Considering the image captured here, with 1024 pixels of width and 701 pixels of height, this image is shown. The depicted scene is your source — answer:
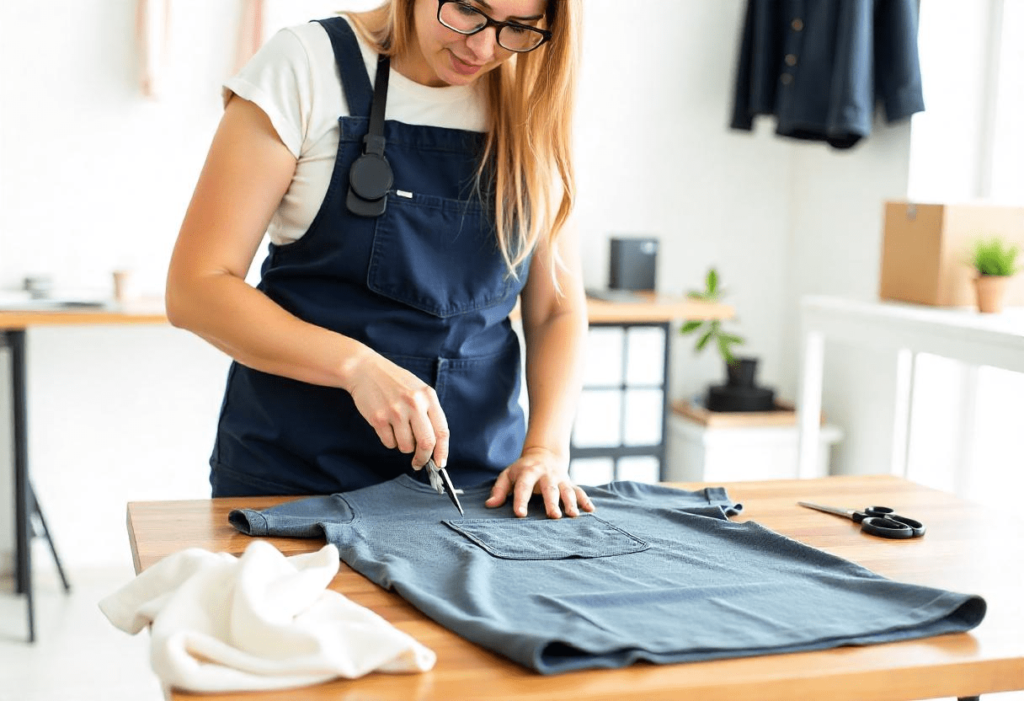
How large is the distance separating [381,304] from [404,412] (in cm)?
29

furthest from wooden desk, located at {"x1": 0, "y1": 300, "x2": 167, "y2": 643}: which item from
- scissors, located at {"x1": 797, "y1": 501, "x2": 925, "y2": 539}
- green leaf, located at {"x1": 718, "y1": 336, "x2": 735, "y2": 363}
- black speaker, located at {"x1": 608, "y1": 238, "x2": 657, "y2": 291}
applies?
scissors, located at {"x1": 797, "y1": 501, "x2": 925, "y2": 539}

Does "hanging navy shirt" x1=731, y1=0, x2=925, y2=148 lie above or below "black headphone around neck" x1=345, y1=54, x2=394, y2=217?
above

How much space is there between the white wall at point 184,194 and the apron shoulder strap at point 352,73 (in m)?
2.31

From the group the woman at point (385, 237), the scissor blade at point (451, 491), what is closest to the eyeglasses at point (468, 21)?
the woman at point (385, 237)

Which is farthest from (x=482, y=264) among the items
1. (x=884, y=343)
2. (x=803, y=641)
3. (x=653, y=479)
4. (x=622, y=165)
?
(x=622, y=165)

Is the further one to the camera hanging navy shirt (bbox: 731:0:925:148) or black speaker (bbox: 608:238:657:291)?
black speaker (bbox: 608:238:657:291)

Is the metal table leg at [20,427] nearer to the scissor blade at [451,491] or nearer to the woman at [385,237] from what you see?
the woman at [385,237]

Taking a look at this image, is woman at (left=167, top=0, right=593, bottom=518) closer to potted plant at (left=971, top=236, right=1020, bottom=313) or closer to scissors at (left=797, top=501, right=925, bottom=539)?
scissors at (left=797, top=501, right=925, bottom=539)

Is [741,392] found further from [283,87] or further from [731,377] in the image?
[283,87]

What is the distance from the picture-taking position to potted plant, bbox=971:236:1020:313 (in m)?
2.86

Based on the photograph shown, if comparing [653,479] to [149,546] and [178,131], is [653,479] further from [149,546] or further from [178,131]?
[149,546]

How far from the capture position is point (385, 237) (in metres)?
1.52

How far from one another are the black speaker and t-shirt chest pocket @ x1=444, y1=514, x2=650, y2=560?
254 cm

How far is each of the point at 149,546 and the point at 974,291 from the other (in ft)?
7.70
